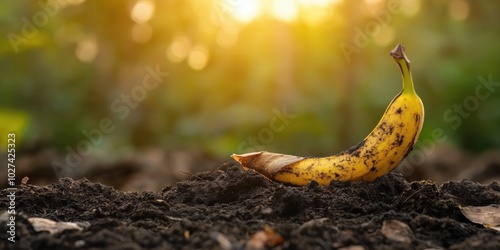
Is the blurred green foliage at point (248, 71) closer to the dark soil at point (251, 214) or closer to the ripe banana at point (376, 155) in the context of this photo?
the ripe banana at point (376, 155)

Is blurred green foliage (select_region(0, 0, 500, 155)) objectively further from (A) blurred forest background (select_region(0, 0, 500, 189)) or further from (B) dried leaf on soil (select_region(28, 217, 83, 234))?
(B) dried leaf on soil (select_region(28, 217, 83, 234))

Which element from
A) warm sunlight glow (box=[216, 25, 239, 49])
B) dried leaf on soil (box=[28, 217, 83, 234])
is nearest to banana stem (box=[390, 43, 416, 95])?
dried leaf on soil (box=[28, 217, 83, 234])

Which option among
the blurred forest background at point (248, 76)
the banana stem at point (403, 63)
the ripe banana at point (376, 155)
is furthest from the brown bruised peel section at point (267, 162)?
the blurred forest background at point (248, 76)

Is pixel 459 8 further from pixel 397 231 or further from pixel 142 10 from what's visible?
pixel 397 231

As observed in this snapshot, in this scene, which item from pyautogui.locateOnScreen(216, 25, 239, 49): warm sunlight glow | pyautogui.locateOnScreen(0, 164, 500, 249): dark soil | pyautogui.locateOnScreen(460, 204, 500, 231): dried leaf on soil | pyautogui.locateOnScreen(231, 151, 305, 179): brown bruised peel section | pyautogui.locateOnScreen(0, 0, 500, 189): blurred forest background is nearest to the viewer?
pyautogui.locateOnScreen(0, 164, 500, 249): dark soil

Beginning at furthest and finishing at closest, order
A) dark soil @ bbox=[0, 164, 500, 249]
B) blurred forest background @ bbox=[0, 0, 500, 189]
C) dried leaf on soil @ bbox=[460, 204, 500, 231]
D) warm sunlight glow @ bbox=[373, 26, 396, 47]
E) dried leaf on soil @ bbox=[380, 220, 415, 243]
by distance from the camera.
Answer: warm sunlight glow @ bbox=[373, 26, 396, 47], blurred forest background @ bbox=[0, 0, 500, 189], dried leaf on soil @ bbox=[460, 204, 500, 231], dried leaf on soil @ bbox=[380, 220, 415, 243], dark soil @ bbox=[0, 164, 500, 249]

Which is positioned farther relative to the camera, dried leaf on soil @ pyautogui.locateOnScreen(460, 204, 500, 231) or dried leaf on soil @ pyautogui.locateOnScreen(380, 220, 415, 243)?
dried leaf on soil @ pyautogui.locateOnScreen(460, 204, 500, 231)
